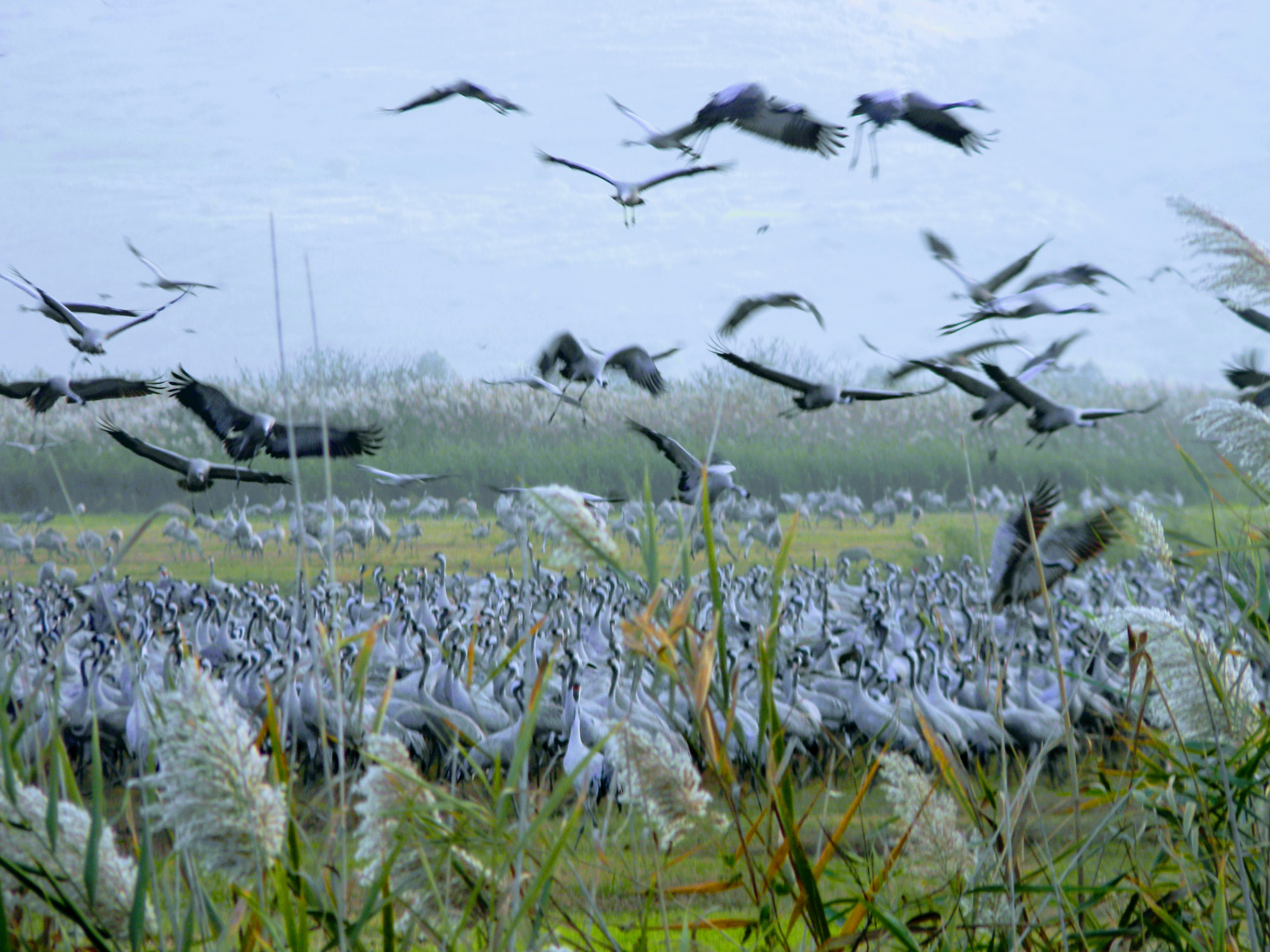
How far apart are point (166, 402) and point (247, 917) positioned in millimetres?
3189

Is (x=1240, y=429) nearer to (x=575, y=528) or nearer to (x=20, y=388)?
(x=575, y=528)

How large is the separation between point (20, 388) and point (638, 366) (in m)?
1.93

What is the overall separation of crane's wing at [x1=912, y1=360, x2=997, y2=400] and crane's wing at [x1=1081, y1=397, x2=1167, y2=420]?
0.99 feet

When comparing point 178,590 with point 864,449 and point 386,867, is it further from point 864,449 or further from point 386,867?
point 386,867

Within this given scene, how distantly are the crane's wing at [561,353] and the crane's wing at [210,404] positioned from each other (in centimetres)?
94

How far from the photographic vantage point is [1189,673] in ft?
2.15

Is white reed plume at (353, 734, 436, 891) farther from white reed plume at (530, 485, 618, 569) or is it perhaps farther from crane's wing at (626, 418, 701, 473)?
crane's wing at (626, 418, 701, 473)

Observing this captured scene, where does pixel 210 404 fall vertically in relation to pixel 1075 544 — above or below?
below

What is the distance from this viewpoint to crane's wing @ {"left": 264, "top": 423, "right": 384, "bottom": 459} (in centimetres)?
267

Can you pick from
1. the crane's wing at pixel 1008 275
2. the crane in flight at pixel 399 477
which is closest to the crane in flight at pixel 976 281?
A: the crane's wing at pixel 1008 275

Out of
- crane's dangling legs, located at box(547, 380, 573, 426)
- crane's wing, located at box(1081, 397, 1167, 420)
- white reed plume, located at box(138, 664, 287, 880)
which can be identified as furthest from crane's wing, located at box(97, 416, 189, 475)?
crane's wing, located at box(1081, 397, 1167, 420)

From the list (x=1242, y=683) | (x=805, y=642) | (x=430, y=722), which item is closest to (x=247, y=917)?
(x=1242, y=683)

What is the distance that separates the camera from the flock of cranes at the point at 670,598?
173 centimetres

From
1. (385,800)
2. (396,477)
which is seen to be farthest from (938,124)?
(385,800)
